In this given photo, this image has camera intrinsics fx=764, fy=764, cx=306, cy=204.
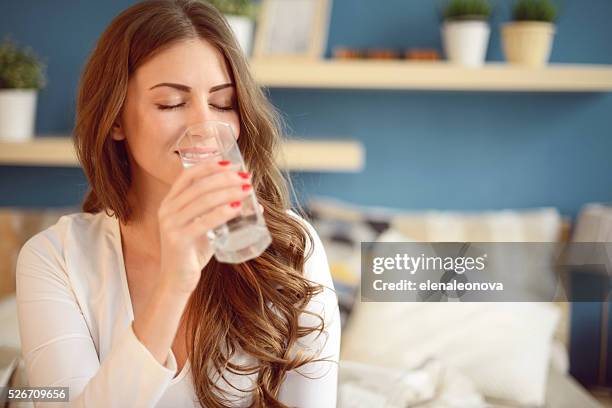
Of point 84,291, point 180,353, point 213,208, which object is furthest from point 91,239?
point 213,208

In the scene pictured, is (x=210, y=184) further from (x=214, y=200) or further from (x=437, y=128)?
(x=437, y=128)

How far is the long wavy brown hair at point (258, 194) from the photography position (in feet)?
3.49

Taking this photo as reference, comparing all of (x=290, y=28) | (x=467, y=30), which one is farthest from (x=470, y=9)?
(x=290, y=28)

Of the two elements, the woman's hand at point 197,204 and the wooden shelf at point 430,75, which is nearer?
the woman's hand at point 197,204

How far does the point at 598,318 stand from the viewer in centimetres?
246

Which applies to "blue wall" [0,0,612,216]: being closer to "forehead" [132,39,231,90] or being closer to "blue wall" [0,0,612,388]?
"blue wall" [0,0,612,388]

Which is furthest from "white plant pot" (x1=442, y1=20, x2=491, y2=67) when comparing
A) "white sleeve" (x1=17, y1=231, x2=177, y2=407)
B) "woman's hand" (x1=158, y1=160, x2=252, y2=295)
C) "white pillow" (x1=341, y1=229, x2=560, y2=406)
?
"woman's hand" (x1=158, y1=160, x2=252, y2=295)

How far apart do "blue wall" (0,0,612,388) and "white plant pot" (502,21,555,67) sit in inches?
6.8

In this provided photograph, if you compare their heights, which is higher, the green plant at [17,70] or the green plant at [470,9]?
the green plant at [470,9]

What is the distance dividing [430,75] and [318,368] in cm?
141

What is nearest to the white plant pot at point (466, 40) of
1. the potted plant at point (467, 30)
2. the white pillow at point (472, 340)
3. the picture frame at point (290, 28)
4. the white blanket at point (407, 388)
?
the potted plant at point (467, 30)

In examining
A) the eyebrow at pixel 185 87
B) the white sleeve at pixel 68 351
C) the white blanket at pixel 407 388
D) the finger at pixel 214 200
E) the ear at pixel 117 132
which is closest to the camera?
the finger at pixel 214 200

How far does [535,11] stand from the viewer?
2299 millimetres

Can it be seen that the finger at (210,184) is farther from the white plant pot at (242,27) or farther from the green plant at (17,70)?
the green plant at (17,70)
